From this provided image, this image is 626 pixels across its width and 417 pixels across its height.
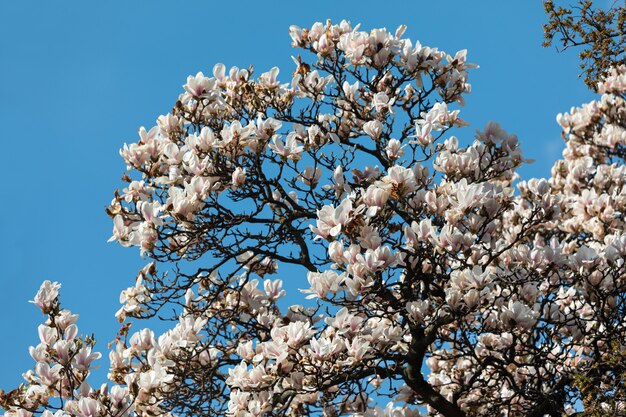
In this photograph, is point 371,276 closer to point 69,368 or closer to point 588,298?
point 588,298

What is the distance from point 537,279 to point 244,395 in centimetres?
261

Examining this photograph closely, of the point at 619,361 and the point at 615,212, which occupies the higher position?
the point at 615,212

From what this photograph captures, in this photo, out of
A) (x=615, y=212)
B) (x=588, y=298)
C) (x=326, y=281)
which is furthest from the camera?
(x=615, y=212)

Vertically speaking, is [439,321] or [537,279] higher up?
[537,279]

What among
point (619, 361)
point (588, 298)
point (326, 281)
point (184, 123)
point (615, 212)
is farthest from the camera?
point (615, 212)

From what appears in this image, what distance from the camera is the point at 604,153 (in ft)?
41.1

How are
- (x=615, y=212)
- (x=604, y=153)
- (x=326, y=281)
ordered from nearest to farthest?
1. (x=326, y=281)
2. (x=615, y=212)
3. (x=604, y=153)

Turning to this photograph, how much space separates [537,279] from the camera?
6.46m

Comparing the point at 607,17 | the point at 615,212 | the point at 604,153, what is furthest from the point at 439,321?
the point at 604,153

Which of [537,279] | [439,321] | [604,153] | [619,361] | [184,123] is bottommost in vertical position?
[619,361]

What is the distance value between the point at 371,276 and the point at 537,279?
1.78 m

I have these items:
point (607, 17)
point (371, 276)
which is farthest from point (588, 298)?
point (607, 17)

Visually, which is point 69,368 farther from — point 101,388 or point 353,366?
point 353,366

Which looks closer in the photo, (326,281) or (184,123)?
(326,281)
